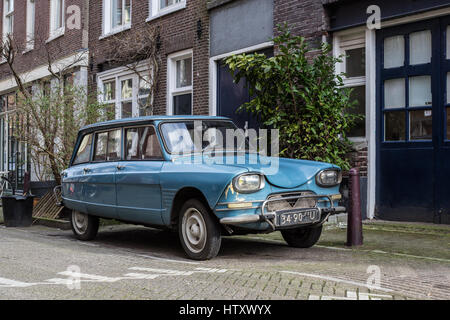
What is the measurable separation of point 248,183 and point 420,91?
174 inches

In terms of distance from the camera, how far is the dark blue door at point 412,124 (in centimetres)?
888

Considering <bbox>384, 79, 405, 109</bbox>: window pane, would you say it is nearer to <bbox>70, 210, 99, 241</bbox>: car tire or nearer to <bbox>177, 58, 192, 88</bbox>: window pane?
<bbox>70, 210, 99, 241</bbox>: car tire

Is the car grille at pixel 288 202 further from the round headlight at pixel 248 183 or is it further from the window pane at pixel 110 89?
the window pane at pixel 110 89

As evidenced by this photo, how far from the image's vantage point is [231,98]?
13.0 m

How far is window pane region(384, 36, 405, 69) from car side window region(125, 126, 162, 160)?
447cm

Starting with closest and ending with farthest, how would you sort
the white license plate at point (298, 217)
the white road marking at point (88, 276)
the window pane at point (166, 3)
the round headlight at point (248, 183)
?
1. the white road marking at point (88, 276)
2. the round headlight at point (248, 183)
3. the white license plate at point (298, 217)
4. the window pane at point (166, 3)

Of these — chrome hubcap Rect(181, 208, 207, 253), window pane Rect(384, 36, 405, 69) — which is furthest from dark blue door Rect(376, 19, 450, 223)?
chrome hubcap Rect(181, 208, 207, 253)

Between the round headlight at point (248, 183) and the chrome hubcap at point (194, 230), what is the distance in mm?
663

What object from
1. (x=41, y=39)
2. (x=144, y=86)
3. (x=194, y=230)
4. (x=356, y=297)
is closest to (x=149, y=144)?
(x=194, y=230)

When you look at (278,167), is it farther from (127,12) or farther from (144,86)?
(127,12)

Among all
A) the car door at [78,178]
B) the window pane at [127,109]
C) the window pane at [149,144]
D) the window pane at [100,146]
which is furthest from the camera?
the window pane at [127,109]

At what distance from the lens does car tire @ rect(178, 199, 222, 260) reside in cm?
634

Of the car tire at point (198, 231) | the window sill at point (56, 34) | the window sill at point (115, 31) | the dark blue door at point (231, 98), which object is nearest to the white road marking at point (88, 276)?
the car tire at point (198, 231)

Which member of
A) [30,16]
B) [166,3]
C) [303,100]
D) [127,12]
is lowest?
[303,100]
